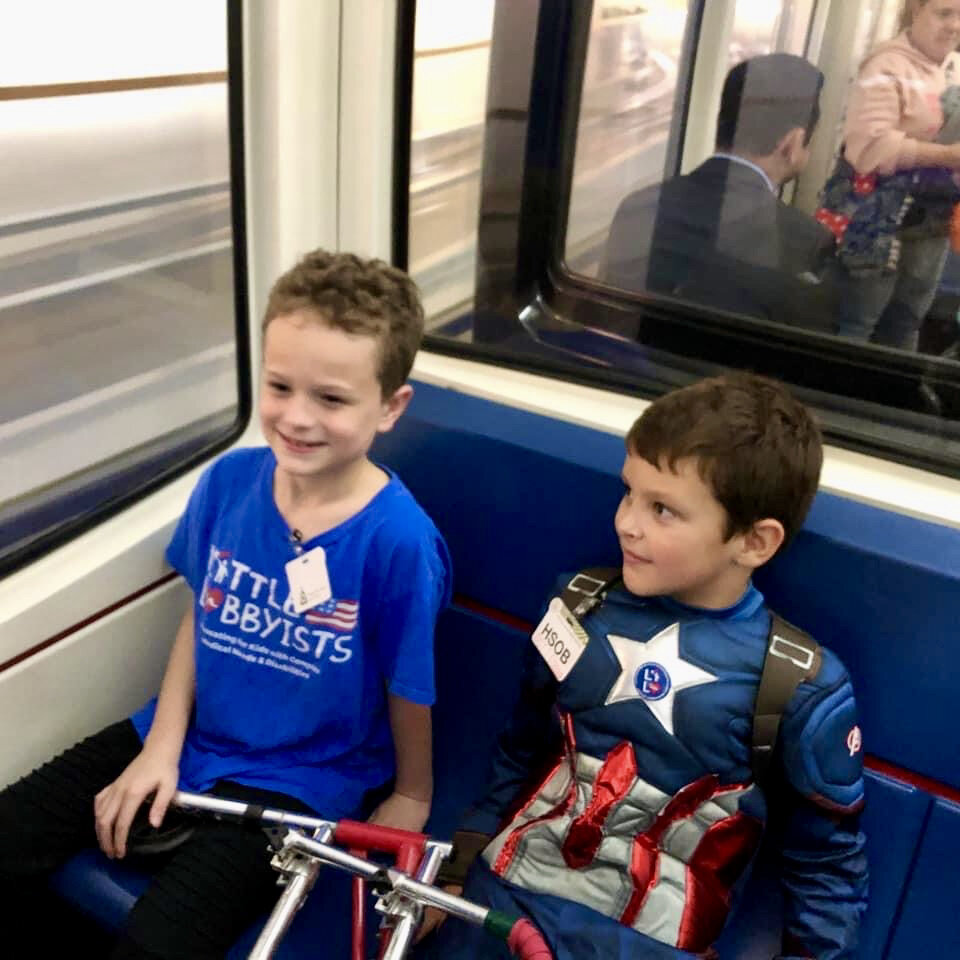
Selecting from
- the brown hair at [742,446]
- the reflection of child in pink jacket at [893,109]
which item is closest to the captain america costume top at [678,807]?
the brown hair at [742,446]

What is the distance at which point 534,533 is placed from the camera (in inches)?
69.6

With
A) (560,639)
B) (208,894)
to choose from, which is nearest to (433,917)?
(208,894)

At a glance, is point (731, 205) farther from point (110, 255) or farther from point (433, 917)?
point (433, 917)

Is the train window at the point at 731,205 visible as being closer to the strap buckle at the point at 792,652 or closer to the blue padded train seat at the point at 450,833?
the strap buckle at the point at 792,652

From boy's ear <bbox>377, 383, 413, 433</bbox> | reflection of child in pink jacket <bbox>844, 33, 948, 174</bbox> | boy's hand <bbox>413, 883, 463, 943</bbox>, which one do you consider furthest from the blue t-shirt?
reflection of child in pink jacket <bbox>844, 33, 948, 174</bbox>

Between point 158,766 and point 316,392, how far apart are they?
0.65 metres

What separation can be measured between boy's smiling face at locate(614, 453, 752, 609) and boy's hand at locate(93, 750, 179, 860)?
0.78 metres

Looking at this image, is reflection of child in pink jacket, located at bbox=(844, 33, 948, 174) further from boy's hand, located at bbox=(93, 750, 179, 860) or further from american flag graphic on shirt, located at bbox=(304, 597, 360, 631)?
boy's hand, located at bbox=(93, 750, 179, 860)

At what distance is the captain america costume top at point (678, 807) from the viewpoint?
4.71ft

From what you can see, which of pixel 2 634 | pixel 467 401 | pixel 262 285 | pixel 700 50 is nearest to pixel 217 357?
pixel 262 285

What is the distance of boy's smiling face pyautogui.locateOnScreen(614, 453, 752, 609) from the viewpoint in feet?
4.58

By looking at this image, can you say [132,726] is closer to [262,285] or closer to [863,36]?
[262,285]

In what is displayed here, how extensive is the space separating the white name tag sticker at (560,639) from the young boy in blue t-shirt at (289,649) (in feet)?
0.57

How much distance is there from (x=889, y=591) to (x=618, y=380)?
0.63 meters
